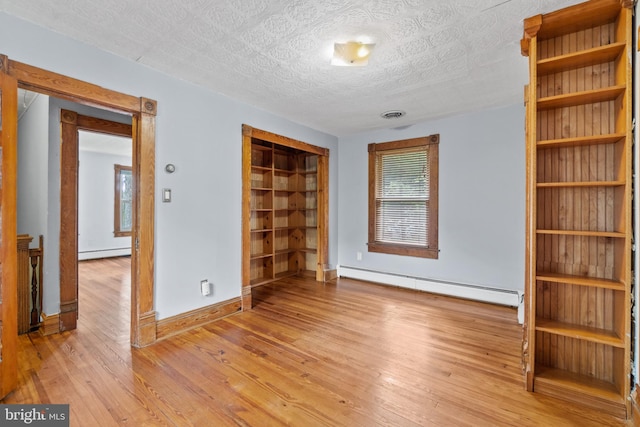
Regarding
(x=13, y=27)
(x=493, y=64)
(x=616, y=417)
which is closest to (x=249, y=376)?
(x=616, y=417)

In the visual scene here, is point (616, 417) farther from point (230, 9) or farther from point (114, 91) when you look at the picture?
point (114, 91)

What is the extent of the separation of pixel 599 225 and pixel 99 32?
366cm

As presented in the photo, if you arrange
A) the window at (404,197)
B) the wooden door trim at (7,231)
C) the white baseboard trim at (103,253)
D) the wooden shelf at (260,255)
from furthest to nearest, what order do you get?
the white baseboard trim at (103,253) < the wooden shelf at (260,255) < the window at (404,197) < the wooden door trim at (7,231)

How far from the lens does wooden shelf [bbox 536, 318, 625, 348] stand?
1705 millimetres

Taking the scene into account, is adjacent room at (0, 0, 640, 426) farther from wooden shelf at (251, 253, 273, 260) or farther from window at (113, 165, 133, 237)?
window at (113, 165, 133, 237)

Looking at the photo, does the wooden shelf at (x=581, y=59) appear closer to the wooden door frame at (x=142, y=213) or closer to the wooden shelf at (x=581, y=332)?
the wooden shelf at (x=581, y=332)

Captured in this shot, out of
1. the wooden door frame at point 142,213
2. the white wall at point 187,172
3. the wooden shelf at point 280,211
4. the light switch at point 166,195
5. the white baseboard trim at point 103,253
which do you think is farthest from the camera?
the white baseboard trim at point 103,253

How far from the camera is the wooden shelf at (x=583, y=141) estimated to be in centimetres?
170

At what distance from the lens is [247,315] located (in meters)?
3.27

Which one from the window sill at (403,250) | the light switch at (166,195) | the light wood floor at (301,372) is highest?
the light switch at (166,195)

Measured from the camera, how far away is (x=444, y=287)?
3992 mm

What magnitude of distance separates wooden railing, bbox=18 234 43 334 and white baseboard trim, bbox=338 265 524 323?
12.5ft

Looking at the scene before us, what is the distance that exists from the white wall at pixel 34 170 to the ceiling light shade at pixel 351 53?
2829 millimetres

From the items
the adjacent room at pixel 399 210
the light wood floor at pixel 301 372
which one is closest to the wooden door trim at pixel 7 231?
the adjacent room at pixel 399 210
